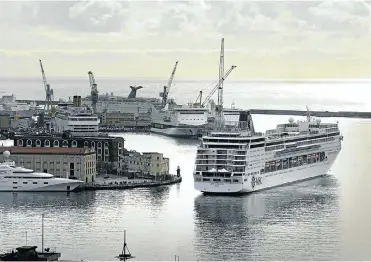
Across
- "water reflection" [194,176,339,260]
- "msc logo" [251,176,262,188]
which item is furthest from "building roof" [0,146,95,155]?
"msc logo" [251,176,262,188]

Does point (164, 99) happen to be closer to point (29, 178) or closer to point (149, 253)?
point (29, 178)

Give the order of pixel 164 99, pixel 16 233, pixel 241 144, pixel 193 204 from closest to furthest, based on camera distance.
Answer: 1. pixel 16 233
2. pixel 193 204
3. pixel 241 144
4. pixel 164 99

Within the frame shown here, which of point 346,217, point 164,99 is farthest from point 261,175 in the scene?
point 164,99

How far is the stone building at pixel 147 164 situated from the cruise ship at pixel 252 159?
164 centimetres

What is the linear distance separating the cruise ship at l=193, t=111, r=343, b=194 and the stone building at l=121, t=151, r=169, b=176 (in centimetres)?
164

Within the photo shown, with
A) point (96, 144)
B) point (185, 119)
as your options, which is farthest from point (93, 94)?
point (96, 144)

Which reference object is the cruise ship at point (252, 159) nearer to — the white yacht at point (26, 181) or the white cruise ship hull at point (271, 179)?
the white cruise ship hull at point (271, 179)

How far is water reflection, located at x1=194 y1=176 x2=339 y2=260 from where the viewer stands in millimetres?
13141

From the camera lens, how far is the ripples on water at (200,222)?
1319cm

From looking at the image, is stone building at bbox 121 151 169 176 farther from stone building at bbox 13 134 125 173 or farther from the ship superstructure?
the ship superstructure

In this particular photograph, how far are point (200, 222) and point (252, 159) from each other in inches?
140

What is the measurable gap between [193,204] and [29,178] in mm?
3142

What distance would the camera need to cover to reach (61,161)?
65.5 feet

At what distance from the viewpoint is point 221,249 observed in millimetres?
13328
